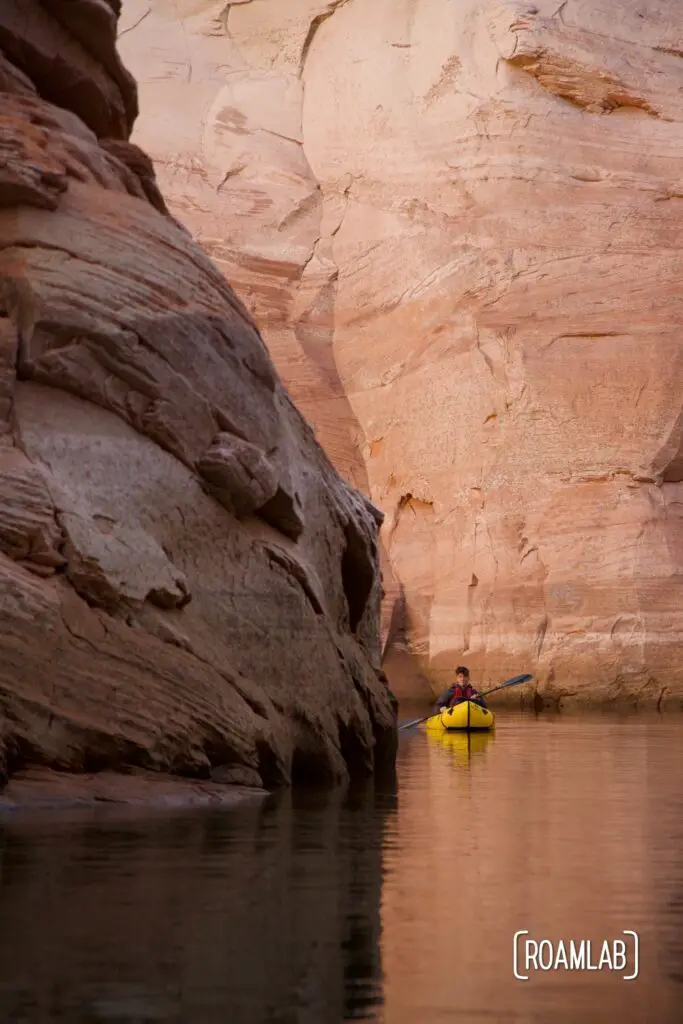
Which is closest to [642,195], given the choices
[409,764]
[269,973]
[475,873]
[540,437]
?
[540,437]

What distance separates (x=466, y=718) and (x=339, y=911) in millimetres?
16135

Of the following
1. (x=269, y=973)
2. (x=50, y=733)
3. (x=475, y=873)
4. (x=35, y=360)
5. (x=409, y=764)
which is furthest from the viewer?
(x=409, y=764)

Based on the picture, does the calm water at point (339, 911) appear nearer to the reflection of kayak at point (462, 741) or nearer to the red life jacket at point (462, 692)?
the reflection of kayak at point (462, 741)

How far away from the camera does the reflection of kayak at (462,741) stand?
1680cm

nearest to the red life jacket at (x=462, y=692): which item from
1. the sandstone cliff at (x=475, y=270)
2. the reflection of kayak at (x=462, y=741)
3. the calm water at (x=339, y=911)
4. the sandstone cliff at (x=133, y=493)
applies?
the reflection of kayak at (x=462, y=741)

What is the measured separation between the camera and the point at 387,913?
17.0ft

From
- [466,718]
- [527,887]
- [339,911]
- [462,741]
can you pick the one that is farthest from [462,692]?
[339,911]

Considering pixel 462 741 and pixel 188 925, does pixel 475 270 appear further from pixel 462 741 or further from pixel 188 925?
pixel 188 925

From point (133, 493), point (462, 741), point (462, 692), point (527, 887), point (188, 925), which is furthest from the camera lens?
point (462, 692)

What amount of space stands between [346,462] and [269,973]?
33.0 meters

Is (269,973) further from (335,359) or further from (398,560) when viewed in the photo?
(335,359)

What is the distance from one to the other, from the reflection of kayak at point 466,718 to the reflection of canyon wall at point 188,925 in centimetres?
1339

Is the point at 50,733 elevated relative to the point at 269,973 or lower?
elevated

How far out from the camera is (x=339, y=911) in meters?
5.23
